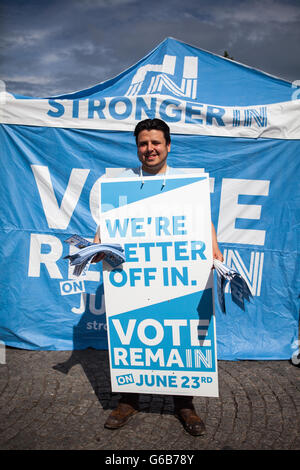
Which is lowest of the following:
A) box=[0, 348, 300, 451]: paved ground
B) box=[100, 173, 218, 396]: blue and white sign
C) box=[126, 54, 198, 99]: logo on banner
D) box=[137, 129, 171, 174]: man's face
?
box=[0, 348, 300, 451]: paved ground

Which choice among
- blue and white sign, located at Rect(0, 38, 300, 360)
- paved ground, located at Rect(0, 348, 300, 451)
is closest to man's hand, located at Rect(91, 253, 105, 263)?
paved ground, located at Rect(0, 348, 300, 451)

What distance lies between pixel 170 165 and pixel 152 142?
1.23 m

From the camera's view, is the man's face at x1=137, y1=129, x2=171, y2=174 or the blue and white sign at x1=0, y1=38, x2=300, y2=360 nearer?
the man's face at x1=137, y1=129, x2=171, y2=174

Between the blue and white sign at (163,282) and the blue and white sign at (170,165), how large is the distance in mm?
1320

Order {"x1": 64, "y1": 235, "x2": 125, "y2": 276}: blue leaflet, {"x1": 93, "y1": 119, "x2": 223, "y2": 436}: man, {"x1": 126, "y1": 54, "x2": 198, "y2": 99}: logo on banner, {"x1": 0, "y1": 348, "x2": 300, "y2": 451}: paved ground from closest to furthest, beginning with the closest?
{"x1": 64, "y1": 235, "x2": 125, "y2": 276}: blue leaflet < {"x1": 0, "y1": 348, "x2": 300, "y2": 451}: paved ground < {"x1": 93, "y1": 119, "x2": 223, "y2": 436}: man < {"x1": 126, "y1": 54, "x2": 198, "y2": 99}: logo on banner

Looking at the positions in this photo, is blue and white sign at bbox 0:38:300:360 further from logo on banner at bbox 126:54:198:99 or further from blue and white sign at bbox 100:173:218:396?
blue and white sign at bbox 100:173:218:396

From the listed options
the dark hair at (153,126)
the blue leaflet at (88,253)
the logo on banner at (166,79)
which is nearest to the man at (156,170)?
the dark hair at (153,126)

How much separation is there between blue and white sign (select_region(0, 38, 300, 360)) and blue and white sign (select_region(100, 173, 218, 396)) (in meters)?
1.32

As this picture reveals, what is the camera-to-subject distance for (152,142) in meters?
2.81

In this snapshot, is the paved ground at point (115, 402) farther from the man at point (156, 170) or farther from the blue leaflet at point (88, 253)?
the blue leaflet at point (88, 253)

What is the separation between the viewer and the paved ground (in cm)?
266

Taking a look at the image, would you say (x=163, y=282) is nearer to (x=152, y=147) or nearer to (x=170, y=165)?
(x=152, y=147)

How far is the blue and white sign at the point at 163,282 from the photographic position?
8.83 feet
